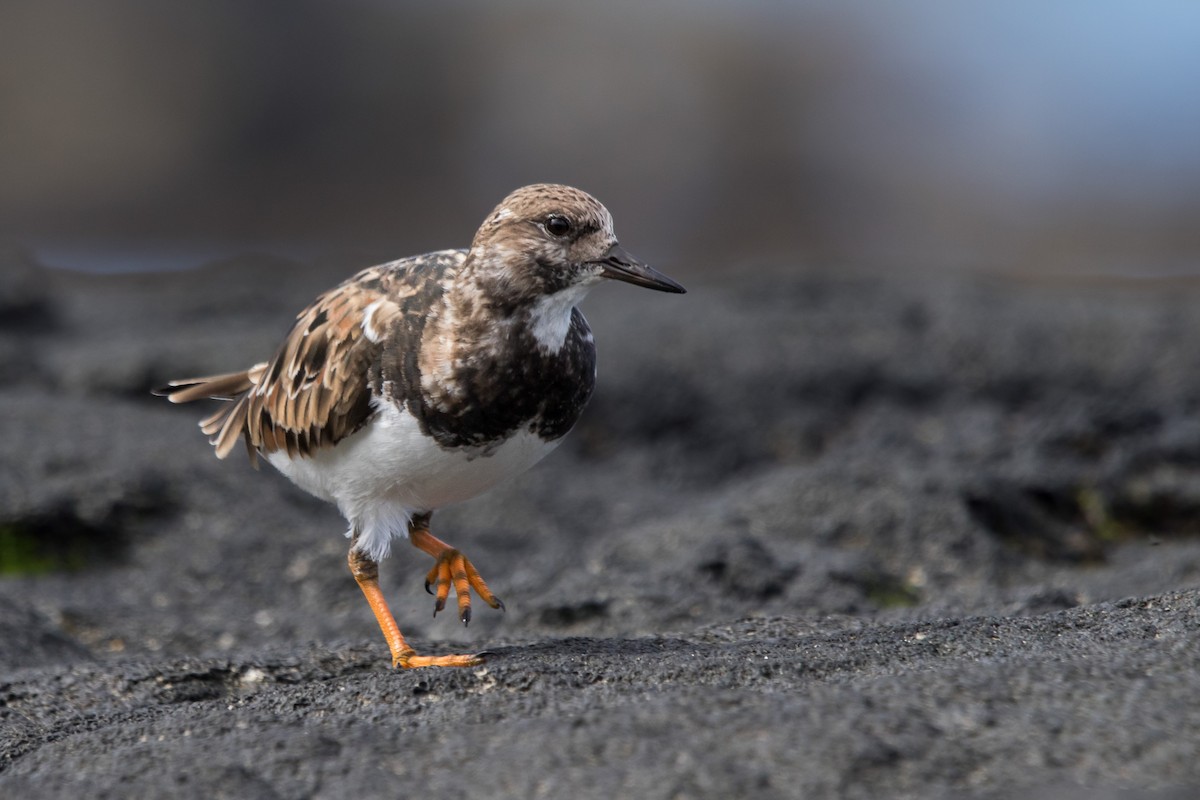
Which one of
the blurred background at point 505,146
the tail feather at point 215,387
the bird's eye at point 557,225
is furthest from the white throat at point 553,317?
the blurred background at point 505,146

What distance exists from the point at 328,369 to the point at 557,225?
0.93 metres

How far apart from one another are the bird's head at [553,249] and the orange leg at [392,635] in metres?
1.10

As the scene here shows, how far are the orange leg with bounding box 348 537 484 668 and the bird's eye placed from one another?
129 cm

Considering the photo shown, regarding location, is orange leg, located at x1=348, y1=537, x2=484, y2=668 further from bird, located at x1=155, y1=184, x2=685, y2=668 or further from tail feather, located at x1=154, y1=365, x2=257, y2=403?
tail feather, located at x1=154, y1=365, x2=257, y2=403

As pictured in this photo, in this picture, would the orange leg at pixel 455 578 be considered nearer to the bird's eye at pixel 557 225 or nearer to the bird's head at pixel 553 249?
the bird's head at pixel 553 249

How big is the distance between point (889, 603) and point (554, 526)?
88.1 inches

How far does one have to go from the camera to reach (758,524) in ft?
20.0

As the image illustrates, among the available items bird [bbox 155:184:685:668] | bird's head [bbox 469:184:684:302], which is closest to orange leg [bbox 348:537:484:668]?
bird [bbox 155:184:685:668]

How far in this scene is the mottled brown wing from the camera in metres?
4.28

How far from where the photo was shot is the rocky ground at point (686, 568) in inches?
113

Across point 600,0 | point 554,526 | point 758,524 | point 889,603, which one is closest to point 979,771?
point 889,603

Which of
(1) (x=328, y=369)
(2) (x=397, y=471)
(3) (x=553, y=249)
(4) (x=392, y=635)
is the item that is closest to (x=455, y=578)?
(4) (x=392, y=635)

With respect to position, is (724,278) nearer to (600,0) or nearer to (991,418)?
(991,418)

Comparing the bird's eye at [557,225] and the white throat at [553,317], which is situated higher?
the bird's eye at [557,225]
